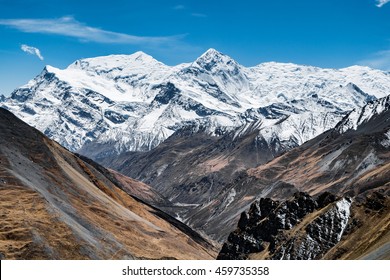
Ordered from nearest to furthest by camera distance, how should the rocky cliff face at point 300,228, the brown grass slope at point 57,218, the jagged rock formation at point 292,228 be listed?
the brown grass slope at point 57,218 → the rocky cliff face at point 300,228 → the jagged rock formation at point 292,228

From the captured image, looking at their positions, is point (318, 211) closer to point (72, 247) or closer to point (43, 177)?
point (72, 247)

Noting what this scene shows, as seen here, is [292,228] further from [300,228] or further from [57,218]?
[57,218]

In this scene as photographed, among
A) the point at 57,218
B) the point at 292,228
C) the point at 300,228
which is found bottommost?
the point at 300,228

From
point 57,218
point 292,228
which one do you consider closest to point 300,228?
point 292,228

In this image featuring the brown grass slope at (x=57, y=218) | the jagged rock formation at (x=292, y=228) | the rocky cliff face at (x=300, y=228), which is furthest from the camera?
the jagged rock formation at (x=292, y=228)

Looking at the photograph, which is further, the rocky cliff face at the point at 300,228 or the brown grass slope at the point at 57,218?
Answer: the rocky cliff face at the point at 300,228

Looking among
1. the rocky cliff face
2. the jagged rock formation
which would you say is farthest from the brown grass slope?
the rocky cliff face

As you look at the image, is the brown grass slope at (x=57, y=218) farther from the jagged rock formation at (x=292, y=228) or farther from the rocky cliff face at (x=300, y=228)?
the rocky cliff face at (x=300, y=228)

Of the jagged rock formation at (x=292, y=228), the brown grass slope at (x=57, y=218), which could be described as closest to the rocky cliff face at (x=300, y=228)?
the jagged rock formation at (x=292, y=228)
